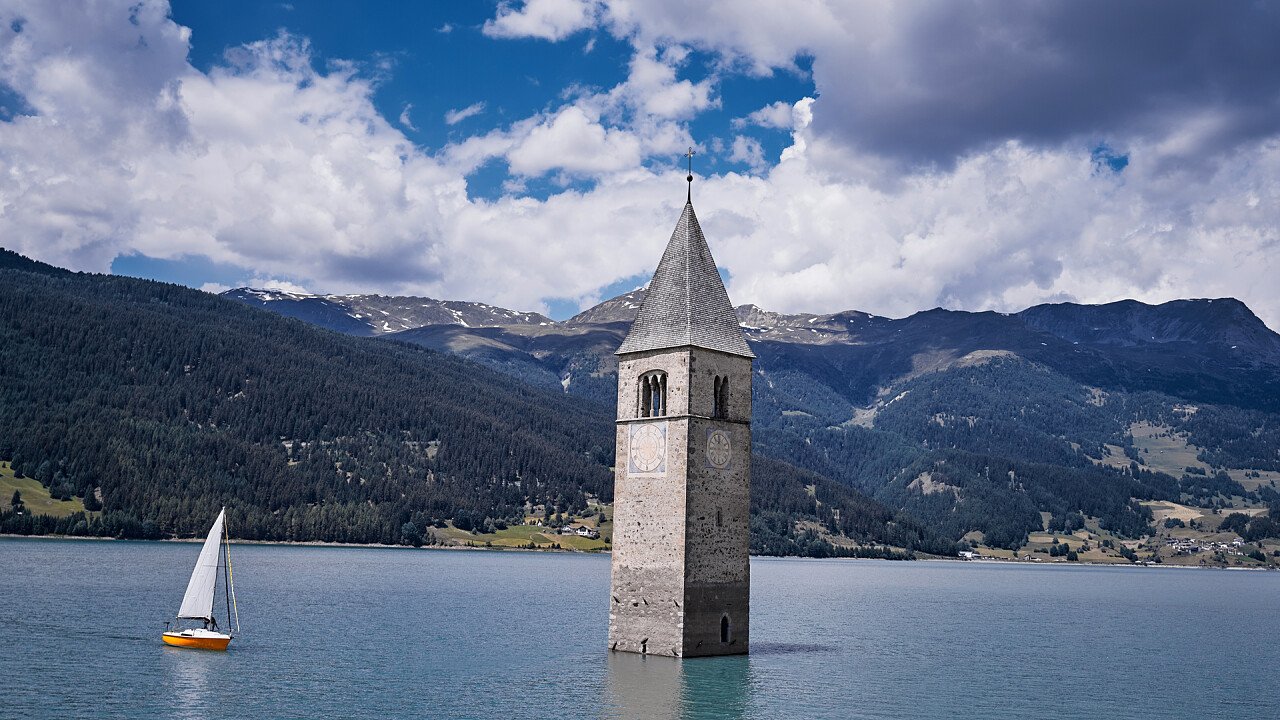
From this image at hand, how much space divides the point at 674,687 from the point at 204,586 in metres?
32.1

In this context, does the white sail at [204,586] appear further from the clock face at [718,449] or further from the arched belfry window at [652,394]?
the clock face at [718,449]

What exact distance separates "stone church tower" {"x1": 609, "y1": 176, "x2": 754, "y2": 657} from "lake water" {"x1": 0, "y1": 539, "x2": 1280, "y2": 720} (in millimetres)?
2347

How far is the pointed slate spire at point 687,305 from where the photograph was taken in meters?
58.4

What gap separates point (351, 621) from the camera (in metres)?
84.7

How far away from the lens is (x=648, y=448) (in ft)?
189

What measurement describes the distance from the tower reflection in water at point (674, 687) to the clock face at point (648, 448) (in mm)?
9439

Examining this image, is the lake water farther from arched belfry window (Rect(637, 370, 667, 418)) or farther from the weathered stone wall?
arched belfry window (Rect(637, 370, 667, 418))

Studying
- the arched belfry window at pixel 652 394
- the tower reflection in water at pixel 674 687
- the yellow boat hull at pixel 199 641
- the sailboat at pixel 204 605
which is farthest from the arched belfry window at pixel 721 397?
the yellow boat hull at pixel 199 641

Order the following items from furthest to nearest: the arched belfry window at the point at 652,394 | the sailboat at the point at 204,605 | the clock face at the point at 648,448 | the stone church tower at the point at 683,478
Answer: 1. the sailboat at the point at 204,605
2. the arched belfry window at the point at 652,394
3. the clock face at the point at 648,448
4. the stone church tower at the point at 683,478

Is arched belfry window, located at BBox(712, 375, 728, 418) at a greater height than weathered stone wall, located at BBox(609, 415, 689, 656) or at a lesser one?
greater

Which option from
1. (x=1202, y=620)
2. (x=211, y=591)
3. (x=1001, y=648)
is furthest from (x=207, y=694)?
(x=1202, y=620)

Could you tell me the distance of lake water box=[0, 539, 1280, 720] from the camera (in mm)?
49312

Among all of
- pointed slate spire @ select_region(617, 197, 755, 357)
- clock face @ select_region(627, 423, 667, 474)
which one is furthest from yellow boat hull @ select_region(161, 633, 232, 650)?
pointed slate spire @ select_region(617, 197, 755, 357)

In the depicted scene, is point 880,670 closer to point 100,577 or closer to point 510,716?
point 510,716
